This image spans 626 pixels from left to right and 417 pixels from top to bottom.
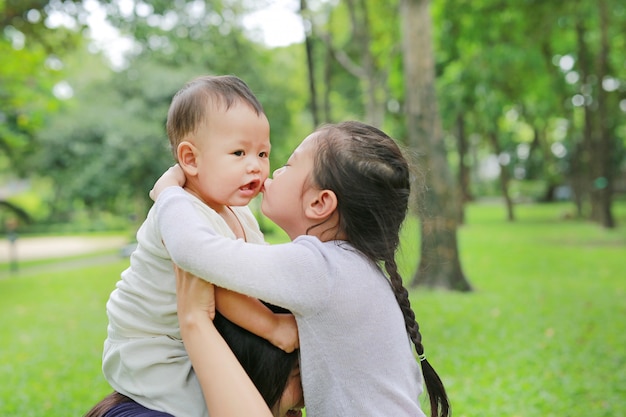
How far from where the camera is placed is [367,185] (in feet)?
5.75

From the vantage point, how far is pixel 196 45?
723 inches

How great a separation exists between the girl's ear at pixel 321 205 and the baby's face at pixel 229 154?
15 centimetres

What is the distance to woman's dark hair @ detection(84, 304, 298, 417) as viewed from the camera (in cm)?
175

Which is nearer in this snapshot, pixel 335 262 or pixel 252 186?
pixel 335 262

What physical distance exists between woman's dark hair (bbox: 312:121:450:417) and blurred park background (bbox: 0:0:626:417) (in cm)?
17

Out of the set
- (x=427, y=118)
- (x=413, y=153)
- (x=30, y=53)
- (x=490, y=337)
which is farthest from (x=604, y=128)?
(x=413, y=153)

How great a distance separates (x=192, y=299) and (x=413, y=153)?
77cm

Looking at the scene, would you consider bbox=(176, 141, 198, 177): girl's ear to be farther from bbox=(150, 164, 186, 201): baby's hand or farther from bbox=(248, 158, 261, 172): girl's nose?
bbox=(248, 158, 261, 172): girl's nose

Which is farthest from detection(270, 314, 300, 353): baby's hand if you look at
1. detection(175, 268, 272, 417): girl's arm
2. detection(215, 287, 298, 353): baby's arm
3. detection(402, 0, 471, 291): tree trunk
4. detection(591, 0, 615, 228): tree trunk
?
detection(591, 0, 615, 228): tree trunk

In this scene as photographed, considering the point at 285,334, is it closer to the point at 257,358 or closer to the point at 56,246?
the point at 257,358

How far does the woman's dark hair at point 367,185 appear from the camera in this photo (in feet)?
5.74

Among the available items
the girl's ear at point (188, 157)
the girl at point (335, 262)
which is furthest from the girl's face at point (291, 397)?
the girl's ear at point (188, 157)

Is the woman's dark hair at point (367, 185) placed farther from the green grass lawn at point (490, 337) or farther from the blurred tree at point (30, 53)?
the blurred tree at point (30, 53)

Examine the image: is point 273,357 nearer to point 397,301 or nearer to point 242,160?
point 397,301
